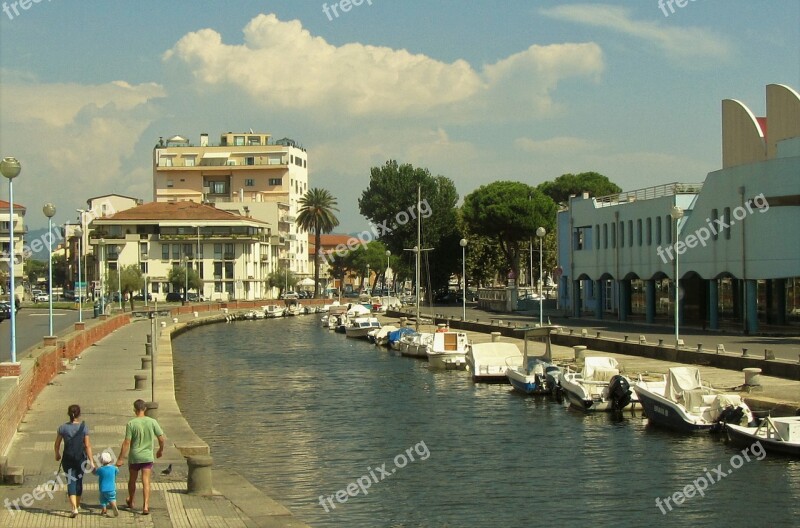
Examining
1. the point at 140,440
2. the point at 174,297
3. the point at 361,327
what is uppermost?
the point at 174,297

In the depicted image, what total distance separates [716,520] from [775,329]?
42.4 m

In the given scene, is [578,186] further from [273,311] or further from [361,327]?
[361,327]

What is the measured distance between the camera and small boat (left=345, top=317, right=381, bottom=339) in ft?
300

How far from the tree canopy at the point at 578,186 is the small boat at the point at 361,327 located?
83.9 meters

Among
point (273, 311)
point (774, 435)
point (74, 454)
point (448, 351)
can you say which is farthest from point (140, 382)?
point (273, 311)

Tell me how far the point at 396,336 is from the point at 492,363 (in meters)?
27.9

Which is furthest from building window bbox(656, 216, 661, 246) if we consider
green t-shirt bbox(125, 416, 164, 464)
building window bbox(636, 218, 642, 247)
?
green t-shirt bbox(125, 416, 164, 464)

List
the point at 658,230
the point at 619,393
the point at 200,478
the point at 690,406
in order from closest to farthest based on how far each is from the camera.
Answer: the point at 200,478, the point at 690,406, the point at 619,393, the point at 658,230

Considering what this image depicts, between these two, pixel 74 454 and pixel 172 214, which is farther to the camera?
pixel 172 214

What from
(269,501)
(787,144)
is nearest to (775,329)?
(787,144)

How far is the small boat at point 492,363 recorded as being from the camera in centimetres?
5069

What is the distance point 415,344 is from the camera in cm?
6938

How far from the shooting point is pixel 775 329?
206 ft

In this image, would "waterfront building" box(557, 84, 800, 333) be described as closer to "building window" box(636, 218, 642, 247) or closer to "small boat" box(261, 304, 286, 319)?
"building window" box(636, 218, 642, 247)
